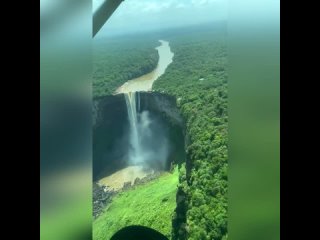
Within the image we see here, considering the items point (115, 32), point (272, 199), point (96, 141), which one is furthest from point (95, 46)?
point (272, 199)

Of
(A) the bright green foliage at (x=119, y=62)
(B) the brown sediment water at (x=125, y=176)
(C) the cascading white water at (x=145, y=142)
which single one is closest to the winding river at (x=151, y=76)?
(A) the bright green foliage at (x=119, y=62)

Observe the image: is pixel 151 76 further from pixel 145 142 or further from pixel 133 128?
pixel 145 142

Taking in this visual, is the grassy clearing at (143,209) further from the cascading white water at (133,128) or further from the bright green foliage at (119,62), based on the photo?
the bright green foliage at (119,62)

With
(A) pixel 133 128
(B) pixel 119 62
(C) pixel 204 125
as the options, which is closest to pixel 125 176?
(A) pixel 133 128

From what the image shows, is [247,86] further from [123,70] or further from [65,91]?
[123,70]

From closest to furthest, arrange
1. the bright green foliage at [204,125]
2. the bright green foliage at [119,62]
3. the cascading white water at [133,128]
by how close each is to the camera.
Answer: the bright green foliage at [204,125], the cascading white water at [133,128], the bright green foliage at [119,62]

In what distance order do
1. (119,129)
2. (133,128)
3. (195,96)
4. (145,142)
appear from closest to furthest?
(145,142) < (133,128) < (119,129) < (195,96)
